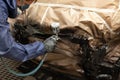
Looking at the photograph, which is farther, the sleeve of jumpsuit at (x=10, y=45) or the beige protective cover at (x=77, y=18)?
the beige protective cover at (x=77, y=18)

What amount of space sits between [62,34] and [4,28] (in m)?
0.41

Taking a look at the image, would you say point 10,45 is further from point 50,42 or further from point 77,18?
point 77,18

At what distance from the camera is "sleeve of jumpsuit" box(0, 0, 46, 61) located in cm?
A: 117

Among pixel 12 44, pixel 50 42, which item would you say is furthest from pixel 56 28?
pixel 12 44

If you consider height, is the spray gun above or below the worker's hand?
above

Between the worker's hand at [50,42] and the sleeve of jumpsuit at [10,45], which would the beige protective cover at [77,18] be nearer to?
the worker's hand at [50,42]

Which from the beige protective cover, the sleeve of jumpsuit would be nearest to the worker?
the sleeve of jumpsuit

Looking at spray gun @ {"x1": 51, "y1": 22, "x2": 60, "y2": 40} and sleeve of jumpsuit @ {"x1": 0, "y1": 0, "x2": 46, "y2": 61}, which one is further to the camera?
spray gun @ {"x1": 51, "y1": 22, "x2": 60, "y2": 40}

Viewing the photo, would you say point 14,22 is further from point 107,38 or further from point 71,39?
point 107,38

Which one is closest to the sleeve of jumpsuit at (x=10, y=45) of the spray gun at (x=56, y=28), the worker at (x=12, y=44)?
the worker at (x=12, y=44)

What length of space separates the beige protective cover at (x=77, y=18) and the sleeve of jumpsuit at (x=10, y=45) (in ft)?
0.67

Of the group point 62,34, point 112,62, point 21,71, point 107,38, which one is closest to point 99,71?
point 112,62

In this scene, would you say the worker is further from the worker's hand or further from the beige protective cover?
the beige protective cover

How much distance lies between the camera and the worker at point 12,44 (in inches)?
46.0
